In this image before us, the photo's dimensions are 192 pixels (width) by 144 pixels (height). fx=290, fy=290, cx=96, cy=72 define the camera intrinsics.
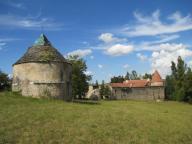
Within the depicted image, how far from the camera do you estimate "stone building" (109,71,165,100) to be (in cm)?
8025

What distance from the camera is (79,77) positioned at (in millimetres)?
68062

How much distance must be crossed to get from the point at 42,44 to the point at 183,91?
41.0 meters

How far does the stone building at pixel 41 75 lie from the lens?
3316 cm

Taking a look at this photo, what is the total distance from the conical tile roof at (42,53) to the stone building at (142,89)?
48.6 metres

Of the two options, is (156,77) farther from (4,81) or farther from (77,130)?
(77,130)

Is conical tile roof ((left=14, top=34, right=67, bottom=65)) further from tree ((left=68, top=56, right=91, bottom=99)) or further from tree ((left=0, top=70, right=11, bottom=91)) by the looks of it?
tree ((left=68, top=56, right=91, bottom=99))

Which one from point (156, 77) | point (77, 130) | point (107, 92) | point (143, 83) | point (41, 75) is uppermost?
point (156, 77)

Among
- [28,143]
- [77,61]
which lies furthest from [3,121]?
[77,61]

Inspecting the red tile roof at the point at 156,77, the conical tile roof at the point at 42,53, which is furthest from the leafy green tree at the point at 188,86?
the conical tile roof at the point at 42,53

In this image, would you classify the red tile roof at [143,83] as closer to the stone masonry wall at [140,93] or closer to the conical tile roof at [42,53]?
the stone masonry wall at [140,93]

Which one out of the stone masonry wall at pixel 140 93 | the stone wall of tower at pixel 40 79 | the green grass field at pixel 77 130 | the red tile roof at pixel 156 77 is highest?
the red tile roof at pixel 156 77

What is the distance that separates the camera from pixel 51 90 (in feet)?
110

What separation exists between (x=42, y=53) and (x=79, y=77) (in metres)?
33.4

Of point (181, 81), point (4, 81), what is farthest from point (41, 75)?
point (181, 81)
